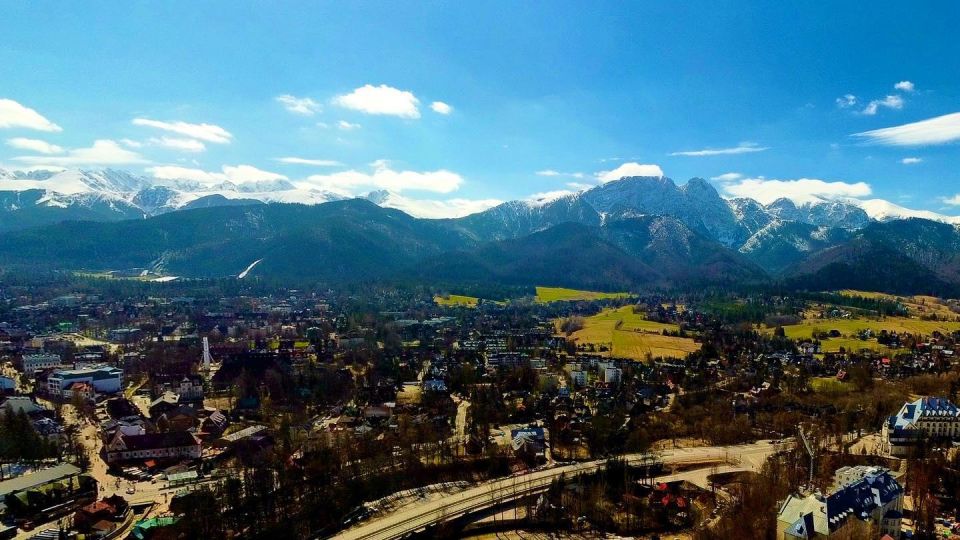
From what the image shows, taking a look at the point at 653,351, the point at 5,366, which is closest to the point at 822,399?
the point at 653,351

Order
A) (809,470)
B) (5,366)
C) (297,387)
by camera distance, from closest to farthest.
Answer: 1. (809,470)
2. (297,387)
3. (5,366)

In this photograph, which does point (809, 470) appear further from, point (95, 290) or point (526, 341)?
point (95, 290)

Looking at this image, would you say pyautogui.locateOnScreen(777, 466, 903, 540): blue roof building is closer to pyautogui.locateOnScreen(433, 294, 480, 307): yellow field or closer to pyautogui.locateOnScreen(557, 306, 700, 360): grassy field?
pyautogui.locateOnScreen(557, 306, 700, 360): grassy field

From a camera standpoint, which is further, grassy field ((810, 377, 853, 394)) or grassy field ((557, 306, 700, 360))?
grassy field ((557, 306, 700, 360))

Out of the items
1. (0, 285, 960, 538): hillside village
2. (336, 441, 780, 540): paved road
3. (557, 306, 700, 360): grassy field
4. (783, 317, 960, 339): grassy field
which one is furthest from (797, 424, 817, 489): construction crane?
(783, 317, 960, 339): grassy field

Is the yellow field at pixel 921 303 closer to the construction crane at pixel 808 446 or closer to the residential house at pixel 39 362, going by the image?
the construction crane at pixel 808 446

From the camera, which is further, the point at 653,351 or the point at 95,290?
the point at 95,290
